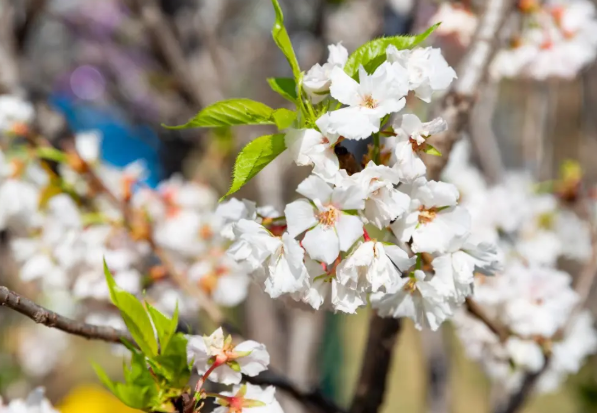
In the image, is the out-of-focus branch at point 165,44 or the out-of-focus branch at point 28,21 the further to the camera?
the out-of-focus branch at point 165,44

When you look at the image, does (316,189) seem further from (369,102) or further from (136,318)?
(136,318)

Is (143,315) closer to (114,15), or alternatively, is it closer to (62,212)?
(62,212)

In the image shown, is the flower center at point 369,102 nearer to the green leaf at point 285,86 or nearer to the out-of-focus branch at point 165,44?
the green leaf at point 285,86

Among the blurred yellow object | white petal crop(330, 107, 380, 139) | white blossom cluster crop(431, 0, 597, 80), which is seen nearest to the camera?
white petal crop(330, 107, 380, 139)

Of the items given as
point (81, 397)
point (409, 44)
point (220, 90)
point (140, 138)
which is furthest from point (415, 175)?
point (81, 397)

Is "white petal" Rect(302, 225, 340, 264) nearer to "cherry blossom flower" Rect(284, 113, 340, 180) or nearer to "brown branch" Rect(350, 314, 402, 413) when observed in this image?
"cherry blossom flower" Rect(284, 113, 340, 180)

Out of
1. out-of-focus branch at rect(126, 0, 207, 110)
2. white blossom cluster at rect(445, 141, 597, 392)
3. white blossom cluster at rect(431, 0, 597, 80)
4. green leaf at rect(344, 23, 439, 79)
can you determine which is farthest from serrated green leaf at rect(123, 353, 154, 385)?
out-of-focus branch at rect(126, 0, 207, 110)

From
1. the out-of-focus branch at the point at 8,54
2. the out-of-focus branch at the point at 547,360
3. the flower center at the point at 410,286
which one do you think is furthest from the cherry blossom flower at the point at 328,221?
the out-of-focus branch at the point at 8,54
